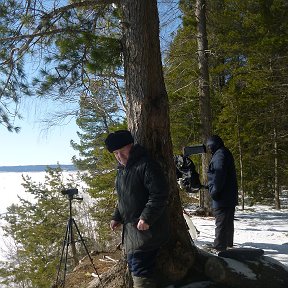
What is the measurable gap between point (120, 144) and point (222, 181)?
2.37 m

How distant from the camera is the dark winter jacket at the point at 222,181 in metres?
5.47

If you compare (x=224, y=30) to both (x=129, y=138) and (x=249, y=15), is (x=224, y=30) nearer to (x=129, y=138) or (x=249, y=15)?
(x=249, y=15)

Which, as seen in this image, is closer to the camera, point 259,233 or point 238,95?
point 259,233

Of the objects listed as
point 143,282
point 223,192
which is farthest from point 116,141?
point 223,192

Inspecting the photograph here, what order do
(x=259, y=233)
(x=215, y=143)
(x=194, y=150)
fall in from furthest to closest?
(x=259, y=233)
(x=215, y=143)
(x=194, y=150)

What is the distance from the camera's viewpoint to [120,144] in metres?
3.61

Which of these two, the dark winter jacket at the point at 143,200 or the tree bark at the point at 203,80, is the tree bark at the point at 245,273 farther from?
the tree bark at the point at 203,80

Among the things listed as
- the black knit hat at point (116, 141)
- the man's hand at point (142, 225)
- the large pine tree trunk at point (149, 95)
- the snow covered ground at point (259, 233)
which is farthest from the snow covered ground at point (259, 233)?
the black knit hat at point (116, 141)

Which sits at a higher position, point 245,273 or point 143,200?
point 143,200

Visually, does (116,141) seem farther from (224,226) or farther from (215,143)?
(224,226)

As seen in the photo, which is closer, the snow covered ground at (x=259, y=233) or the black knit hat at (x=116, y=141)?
the black knit hat at (x=116, y=141)

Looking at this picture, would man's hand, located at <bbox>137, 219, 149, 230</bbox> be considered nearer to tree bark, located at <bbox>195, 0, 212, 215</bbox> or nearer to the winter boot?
the winter boot

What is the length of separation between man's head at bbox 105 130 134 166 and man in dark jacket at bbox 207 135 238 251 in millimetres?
2206

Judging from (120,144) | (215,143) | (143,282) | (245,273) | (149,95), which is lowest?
(245,273)
